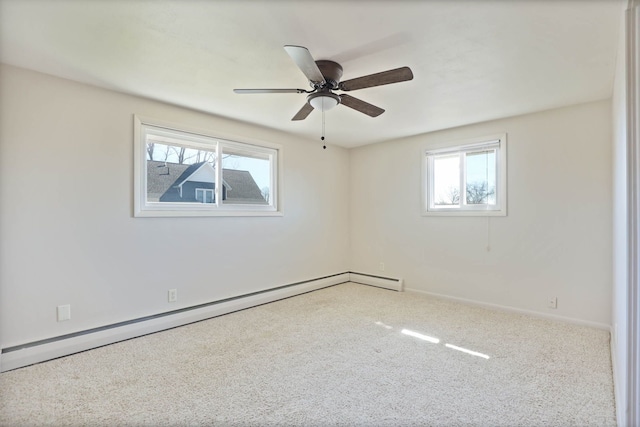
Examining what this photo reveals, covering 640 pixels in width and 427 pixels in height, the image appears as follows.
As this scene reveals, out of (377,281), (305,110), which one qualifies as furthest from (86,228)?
(377,281)

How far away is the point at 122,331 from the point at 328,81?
9.05 feet

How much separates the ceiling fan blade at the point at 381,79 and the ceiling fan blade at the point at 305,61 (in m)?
0.21

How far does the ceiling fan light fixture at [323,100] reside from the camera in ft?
7.62

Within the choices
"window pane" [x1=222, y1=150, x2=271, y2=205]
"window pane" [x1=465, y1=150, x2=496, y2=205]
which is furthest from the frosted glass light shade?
"window pane" [x1=465, y1=150, x2=496, y2=205]

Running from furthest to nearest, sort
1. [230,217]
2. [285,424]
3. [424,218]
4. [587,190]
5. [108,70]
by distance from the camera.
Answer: [424,218] → [230,217] → [587,190] → [108,70] → [285,424]

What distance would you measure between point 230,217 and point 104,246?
4.22 feet

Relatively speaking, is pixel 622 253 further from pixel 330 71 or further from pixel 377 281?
pixel 377 281

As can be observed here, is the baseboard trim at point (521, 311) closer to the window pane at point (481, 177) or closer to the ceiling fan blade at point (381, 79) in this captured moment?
the window pane at point (481, 177)

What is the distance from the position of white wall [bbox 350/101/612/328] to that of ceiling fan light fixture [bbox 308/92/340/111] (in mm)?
2300

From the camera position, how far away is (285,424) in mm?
1679

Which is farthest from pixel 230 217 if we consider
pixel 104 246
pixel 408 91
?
pixel 408 91

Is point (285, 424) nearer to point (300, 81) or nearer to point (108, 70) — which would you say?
point (300, 81)

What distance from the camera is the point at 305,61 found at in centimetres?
182

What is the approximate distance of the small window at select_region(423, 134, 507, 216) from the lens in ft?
12.1
